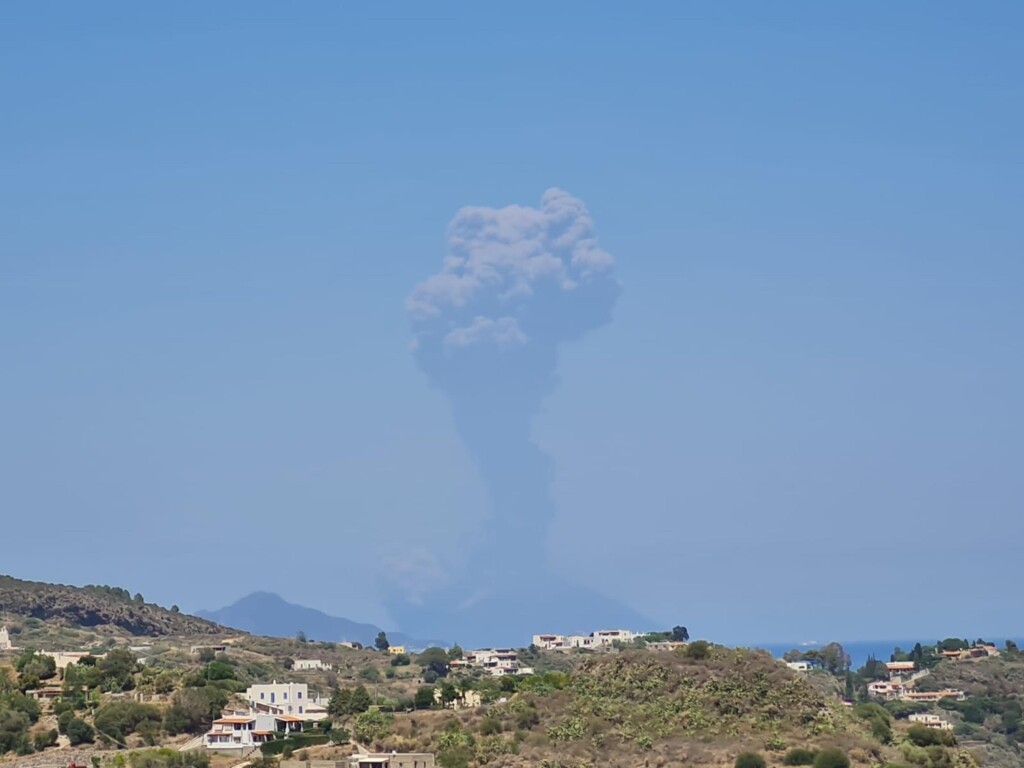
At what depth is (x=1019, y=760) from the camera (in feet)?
492

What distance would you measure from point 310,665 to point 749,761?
275 feet

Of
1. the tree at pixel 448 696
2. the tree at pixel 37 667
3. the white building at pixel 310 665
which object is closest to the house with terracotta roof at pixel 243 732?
the tree at pixel 448 696

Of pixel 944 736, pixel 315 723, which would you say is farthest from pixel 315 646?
pixel 944 736

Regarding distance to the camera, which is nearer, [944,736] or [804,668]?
[944,736]

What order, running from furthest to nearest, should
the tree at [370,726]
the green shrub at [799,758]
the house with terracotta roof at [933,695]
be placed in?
the house with terracotta roof at [933,695] < the tree at [370,726] < the green shrub at [799,758]

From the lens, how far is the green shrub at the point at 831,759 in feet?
279

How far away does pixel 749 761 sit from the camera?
8594 cm

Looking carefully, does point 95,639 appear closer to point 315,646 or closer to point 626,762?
point 315,646

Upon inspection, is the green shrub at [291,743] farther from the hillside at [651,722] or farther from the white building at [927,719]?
the white building at [927,719]

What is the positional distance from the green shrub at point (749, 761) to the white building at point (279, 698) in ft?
Answer: 99.3

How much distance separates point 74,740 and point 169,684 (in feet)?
41.8

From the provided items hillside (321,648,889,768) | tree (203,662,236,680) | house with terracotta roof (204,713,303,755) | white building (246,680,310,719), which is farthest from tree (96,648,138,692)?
hillside (321,648,889,768)

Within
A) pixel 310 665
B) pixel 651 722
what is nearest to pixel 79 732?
pixel 651 722

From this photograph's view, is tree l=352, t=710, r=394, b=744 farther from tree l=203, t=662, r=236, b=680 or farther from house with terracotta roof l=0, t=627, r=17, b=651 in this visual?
house with terracotta roof l=0, t=627, r=17, b=651
